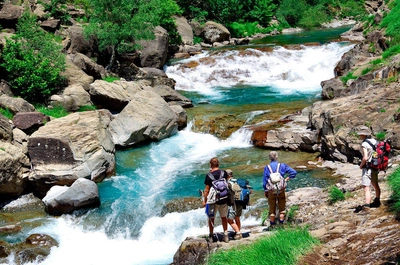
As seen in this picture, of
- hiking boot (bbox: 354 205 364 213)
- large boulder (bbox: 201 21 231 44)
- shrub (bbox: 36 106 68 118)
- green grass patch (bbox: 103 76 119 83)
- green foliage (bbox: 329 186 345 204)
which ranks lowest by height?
shrub (bbox: 36 106 68 118)

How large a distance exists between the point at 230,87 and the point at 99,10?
9.64 meters

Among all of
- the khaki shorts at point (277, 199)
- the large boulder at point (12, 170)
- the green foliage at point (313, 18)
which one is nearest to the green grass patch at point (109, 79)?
the large boulder at point (12, 170)

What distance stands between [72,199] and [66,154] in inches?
99.4

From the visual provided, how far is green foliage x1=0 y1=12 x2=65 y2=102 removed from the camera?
2217cm

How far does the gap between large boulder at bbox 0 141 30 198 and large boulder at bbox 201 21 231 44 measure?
29825 mm

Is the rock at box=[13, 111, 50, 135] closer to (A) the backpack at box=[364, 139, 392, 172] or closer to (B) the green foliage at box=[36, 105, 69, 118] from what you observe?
(B) the green foliage at box=[36, 105, 69, 118]

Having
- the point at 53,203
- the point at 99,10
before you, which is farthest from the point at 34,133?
the point at 99,10

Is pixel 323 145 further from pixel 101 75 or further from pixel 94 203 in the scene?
pixel 101 75

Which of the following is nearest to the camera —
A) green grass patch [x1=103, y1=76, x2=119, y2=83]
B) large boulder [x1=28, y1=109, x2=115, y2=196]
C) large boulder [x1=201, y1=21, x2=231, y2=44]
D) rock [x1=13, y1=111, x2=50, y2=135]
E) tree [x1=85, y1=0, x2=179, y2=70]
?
large boulder [x1=28, y1=109, x2=115, y2=196]

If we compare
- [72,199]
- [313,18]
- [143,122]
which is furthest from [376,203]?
[313,18]

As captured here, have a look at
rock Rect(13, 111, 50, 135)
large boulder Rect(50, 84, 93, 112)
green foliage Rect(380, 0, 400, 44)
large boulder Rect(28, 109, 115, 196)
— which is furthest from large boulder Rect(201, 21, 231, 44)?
large boulder Rect(28, 109, 115, 196)

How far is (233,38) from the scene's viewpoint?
47281mm

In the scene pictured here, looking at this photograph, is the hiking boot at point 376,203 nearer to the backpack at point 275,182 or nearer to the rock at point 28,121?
the backpack at point 275,182

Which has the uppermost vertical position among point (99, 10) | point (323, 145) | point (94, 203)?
point (99, 10)
